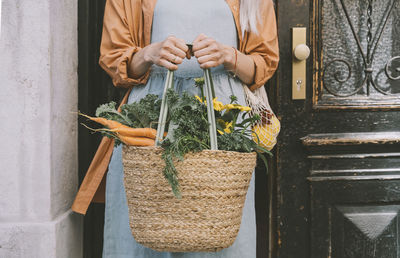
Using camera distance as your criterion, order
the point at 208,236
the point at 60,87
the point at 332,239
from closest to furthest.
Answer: the point at 208,236
the point at 60,87
the point at 332,239

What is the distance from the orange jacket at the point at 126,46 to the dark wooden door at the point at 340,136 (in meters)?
0.39

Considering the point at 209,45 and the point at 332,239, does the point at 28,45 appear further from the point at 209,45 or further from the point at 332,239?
the point at 332,239

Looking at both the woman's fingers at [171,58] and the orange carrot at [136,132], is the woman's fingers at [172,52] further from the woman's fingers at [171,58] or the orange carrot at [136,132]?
the orange carrot at [136,132]

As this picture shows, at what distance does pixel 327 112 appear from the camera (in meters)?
1.59

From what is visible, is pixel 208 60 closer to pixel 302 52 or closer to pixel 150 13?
pixel 150 13

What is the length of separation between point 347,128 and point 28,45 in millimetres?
1366

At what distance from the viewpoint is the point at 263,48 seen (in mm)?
1209

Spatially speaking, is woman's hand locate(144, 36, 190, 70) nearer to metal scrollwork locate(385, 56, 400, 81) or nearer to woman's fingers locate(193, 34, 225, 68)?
woman's fingers locate(193, 34, 225, 68)

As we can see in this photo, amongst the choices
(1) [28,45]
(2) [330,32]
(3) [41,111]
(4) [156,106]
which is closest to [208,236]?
(4) [156,106]

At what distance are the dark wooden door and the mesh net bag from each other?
0.40 meters

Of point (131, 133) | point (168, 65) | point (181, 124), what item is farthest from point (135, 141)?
point (168, 65)

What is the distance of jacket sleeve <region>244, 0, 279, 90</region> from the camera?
3.88 feet

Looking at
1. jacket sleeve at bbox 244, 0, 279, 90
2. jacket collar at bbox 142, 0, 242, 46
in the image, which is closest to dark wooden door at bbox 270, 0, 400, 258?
jacket sleeve at bbox 244, 0, 279, 90

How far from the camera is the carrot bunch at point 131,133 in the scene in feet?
2.76
